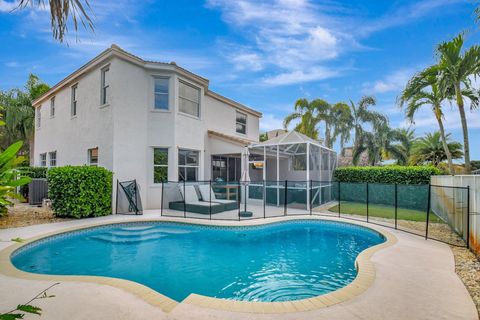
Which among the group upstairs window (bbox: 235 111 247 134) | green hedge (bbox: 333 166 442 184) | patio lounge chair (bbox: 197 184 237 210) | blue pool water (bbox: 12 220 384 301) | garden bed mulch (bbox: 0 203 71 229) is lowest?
blue pool water (bbox: 12 220 384 301)

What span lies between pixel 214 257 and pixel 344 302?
3.55 metres

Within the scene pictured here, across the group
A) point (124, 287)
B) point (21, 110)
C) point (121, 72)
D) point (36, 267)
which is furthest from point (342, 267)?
point (21, 110)

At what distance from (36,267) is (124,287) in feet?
10.2

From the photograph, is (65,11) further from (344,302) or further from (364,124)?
(364,124)

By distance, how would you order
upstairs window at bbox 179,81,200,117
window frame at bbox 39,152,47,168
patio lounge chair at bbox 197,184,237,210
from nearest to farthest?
patio lounge chair at bbox 197,184,237,210
upstairs window at bbox 179,81,200,117
window frame at bbox 39,152,47,168

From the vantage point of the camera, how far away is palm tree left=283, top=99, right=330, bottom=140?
855 inches

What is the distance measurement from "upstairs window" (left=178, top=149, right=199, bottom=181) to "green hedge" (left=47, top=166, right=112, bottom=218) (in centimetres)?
376

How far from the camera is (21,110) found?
2231 centimetres

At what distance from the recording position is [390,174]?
1477 centimetres

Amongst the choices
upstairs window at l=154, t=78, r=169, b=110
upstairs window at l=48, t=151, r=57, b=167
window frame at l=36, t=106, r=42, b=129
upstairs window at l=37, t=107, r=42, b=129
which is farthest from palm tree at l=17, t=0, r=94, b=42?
upstairs window at l=37, t=107, r=42, b=129

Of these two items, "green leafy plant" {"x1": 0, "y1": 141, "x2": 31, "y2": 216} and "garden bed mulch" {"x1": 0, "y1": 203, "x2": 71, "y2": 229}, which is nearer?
"green leafy plant" {"x1": 0, "y1": 141, "x2": 31, "y2": 216}

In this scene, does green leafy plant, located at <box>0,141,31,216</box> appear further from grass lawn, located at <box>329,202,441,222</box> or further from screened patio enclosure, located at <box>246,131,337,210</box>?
grass lawn, located at <box>329,202,441,222</box>

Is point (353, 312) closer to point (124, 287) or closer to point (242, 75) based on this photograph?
point (124, 287)

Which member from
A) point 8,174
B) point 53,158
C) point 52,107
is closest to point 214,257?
point 8,174
